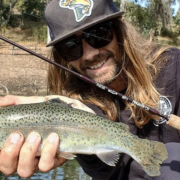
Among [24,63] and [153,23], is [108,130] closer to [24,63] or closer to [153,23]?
[24,63]

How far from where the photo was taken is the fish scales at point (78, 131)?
2.78 meters

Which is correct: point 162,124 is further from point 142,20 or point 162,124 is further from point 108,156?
point 142,20

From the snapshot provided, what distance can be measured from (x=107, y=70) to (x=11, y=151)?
1227 mm

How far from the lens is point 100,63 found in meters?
3.52

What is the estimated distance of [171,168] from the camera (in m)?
3.02

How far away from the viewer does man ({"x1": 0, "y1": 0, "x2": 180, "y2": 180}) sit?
3.39 m

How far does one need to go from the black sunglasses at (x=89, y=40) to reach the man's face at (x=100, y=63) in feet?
0.12

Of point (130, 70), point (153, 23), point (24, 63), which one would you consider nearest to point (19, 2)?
point (153, 23)

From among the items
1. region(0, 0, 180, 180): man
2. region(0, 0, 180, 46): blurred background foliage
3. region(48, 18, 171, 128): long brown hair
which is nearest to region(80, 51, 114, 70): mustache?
region(0, 0, 180, 180): man

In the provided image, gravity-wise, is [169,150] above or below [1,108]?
below

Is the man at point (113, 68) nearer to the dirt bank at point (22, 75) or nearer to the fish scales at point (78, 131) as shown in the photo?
the fish scales at point (78, 131)

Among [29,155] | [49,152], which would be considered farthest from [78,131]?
[29,155]

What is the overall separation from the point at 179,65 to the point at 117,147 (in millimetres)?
1240

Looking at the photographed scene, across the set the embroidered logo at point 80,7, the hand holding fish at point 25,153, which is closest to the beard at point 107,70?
the embroidered logo at point 80,7
